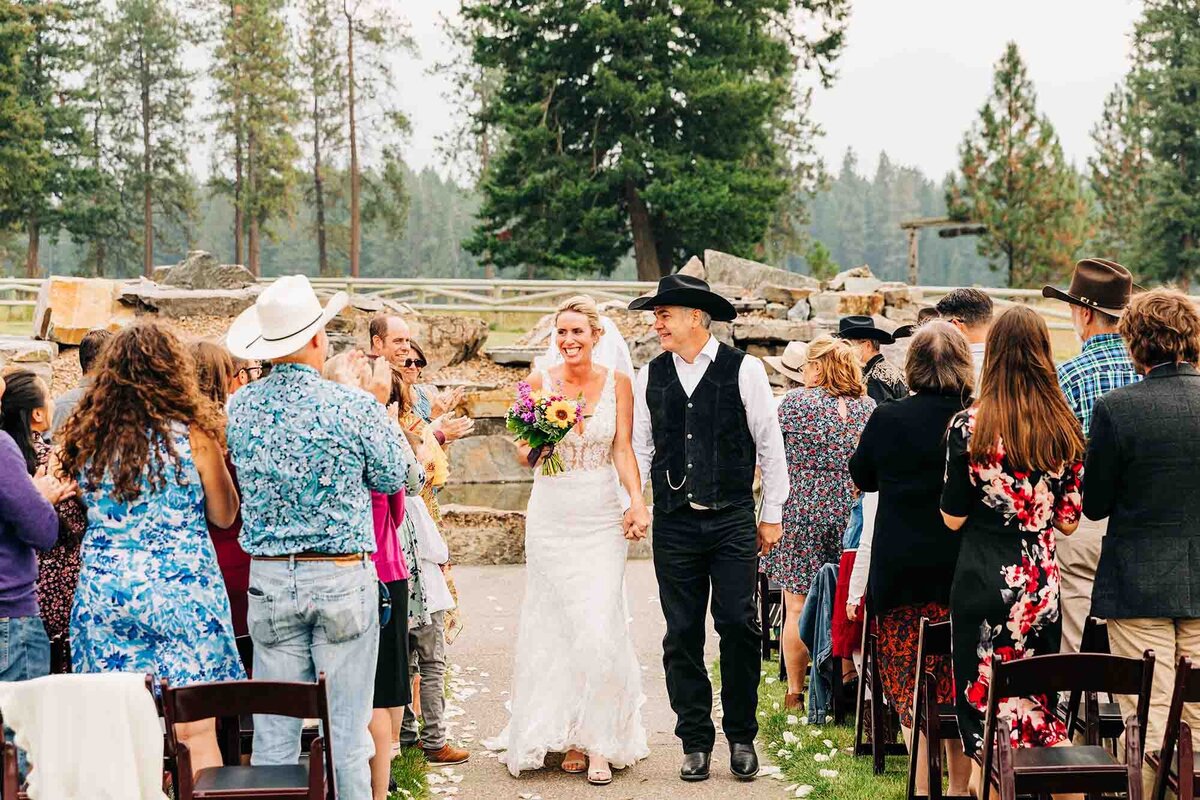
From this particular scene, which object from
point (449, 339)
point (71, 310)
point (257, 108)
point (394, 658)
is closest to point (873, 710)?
point (394, 658)

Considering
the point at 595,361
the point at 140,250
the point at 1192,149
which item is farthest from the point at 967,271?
the point at 595,361

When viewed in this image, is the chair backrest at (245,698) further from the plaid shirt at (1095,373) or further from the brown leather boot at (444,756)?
the plaid shirt at (1095,373)

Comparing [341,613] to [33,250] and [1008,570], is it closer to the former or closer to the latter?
[1008,570]

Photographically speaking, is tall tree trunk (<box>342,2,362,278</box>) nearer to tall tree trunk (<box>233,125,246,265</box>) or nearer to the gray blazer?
tall tree trunk (<box>233,125,246,265</box>)

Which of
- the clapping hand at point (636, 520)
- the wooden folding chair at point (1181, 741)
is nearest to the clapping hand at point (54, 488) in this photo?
the clapping hand at point (636, 520)

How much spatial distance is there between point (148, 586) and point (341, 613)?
655 mm

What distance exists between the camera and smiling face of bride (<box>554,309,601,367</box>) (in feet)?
19.3

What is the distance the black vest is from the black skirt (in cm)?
136

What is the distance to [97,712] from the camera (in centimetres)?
346

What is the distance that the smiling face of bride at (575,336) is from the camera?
5871 mm

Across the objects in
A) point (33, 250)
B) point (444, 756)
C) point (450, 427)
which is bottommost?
point (444, 756)

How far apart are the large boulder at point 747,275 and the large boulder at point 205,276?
8104 millimetres

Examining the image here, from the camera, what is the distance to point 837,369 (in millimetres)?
6738

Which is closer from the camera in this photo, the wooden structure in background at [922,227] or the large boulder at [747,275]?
the large boulder at [747,275]
